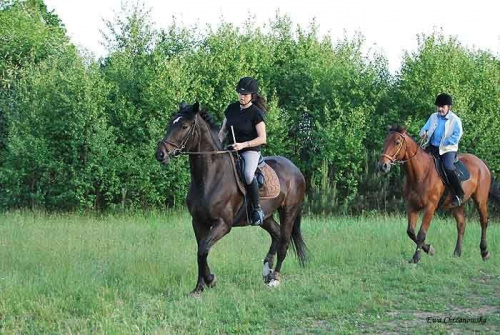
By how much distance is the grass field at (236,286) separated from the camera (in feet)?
21.4

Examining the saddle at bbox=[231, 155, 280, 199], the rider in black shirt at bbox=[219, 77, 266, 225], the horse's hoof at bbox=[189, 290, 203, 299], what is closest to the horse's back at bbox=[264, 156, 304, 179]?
the saddle at bbox=[231, 155, 280, 199]

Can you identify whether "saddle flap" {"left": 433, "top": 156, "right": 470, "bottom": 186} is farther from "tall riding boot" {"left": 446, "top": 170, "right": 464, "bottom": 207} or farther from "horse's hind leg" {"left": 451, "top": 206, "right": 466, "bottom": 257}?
"horse's hind leg" {"left": 451, "top": 206, "right": 466, "bottom": 257}

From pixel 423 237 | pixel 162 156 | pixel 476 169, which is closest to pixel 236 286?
pixel 162 156

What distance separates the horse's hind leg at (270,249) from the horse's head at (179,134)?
2.24 metres

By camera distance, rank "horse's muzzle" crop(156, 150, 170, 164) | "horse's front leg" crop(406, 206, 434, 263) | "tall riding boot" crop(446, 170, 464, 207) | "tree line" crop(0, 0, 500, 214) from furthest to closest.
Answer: "tree line" crop(0, 0, 500, 214) < "tall riding boot" crop(446, 170, 464, 207) < "horse's front leg" crop(406, 206, 434, 263) < "horse's muzzle" crop(156, 150, 170, 164)

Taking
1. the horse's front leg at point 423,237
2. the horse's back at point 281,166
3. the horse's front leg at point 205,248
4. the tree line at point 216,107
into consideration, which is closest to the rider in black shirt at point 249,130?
the horse's front leg at point 205,248

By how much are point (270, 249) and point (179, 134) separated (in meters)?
2.67

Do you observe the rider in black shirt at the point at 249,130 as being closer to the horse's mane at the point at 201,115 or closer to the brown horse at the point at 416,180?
the horse's mane at the point at 201,115

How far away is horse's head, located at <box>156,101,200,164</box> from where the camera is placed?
744 cm

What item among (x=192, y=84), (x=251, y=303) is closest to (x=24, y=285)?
(x=251, y=303)

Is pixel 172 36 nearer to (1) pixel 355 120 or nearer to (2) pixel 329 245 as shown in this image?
(1) pixel 355 120

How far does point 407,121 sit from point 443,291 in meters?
11.6

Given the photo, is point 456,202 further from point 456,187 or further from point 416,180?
point 416,180

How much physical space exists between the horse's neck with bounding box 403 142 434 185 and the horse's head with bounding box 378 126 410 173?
131 mm
